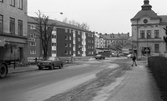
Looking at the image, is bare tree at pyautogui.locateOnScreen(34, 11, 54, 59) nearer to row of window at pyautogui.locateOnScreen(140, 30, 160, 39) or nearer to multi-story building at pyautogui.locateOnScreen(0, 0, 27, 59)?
multi-story building at pyautogui.locateOnScreen(0, 0, 27, 59)

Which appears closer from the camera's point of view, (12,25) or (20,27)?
(12,25)

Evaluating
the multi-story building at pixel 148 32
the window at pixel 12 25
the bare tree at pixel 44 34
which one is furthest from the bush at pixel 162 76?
the multi-story building at pixel 148 32

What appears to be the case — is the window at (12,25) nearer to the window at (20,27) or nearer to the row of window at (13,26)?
the row of window at (13,26)

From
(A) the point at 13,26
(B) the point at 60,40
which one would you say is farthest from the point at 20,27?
(B) the point at 60,40

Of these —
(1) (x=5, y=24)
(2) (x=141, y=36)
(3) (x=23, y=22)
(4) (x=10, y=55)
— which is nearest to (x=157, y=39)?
(2) (x=141, y=36)

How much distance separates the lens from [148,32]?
67.9 metres

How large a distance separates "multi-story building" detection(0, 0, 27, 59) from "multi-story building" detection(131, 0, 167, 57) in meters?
43.0

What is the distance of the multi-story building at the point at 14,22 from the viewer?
2467cm

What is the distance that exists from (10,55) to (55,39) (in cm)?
5900

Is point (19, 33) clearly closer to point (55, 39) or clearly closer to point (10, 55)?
point (10, 55)

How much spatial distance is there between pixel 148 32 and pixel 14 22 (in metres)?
49.1

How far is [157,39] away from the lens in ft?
219

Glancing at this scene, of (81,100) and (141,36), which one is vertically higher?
(141,36)

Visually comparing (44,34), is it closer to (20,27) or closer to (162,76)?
(20,27)
